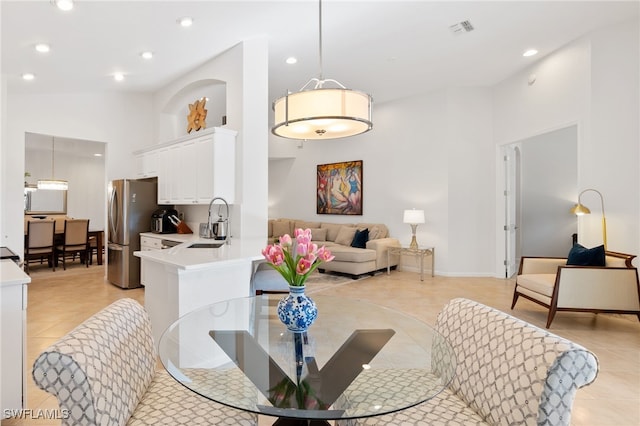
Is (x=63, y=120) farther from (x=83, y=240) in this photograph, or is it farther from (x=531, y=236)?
(x=531, y=236)

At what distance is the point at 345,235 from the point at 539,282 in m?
3.60

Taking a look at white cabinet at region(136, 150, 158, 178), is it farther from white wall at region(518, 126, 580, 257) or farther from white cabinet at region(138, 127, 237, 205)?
white wall at region(518, 126, 580, 257)

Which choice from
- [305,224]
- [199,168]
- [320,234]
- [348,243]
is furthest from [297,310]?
[305,224]

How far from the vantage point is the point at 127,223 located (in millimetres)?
5004

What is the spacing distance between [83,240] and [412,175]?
6.42 metres

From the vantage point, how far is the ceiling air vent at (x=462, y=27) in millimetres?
3771

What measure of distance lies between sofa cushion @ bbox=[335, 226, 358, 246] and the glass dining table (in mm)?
4590

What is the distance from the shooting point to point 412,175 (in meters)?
6.41

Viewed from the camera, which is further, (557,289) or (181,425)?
(557,289)

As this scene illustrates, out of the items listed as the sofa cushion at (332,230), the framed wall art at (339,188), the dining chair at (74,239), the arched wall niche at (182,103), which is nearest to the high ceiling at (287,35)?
the arched wall niche at (182,103)

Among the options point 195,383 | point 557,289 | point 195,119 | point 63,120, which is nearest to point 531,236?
point 557,289

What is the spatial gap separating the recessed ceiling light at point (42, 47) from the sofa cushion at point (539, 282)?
18.8 ft

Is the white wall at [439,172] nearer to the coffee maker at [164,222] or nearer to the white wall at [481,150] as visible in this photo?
the white wall at [481,150]

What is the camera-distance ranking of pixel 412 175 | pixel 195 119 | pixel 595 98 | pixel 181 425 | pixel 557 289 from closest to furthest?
pixel 181 425 → pixel 557 289 → pixel 595 98 → pixel 195 119 → pixel 412 175
